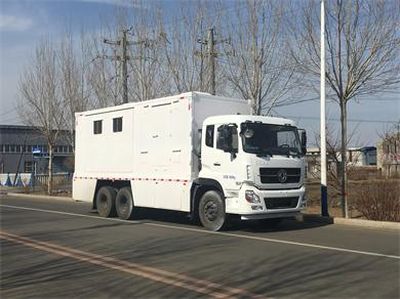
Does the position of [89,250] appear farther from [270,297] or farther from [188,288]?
[270,297]

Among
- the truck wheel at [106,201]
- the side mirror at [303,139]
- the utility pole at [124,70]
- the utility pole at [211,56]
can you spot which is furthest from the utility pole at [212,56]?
the side mirror at [303,139]

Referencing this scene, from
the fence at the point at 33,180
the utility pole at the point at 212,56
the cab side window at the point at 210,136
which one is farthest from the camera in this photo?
the fence at the point at 33,180

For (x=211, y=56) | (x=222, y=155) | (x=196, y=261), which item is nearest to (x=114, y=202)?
(x=222, y=155)

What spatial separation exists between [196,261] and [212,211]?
16.1ft

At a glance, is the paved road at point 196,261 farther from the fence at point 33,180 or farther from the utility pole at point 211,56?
the fence at point 33,180

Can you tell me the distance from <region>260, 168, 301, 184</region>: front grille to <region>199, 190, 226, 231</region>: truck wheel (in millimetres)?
1260

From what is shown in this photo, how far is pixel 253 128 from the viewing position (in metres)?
14.4

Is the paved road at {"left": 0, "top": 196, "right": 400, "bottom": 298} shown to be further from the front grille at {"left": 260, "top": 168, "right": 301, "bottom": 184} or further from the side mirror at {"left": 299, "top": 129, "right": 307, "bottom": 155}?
the side mirror at {"left": 299, "top": 129, "right": 307, "bottom": 155}

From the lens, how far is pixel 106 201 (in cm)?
1889

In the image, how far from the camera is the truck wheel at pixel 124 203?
17.9 meters

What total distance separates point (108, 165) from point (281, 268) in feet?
34.5

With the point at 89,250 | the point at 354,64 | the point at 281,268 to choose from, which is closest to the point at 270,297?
the point at 281,268

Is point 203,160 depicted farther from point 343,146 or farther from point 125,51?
point 125,51

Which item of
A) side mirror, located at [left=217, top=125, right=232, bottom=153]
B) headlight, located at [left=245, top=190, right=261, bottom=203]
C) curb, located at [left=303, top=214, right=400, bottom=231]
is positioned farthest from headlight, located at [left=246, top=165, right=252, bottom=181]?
curb, located at [left=303, top=214, right=400, bottom=231]
